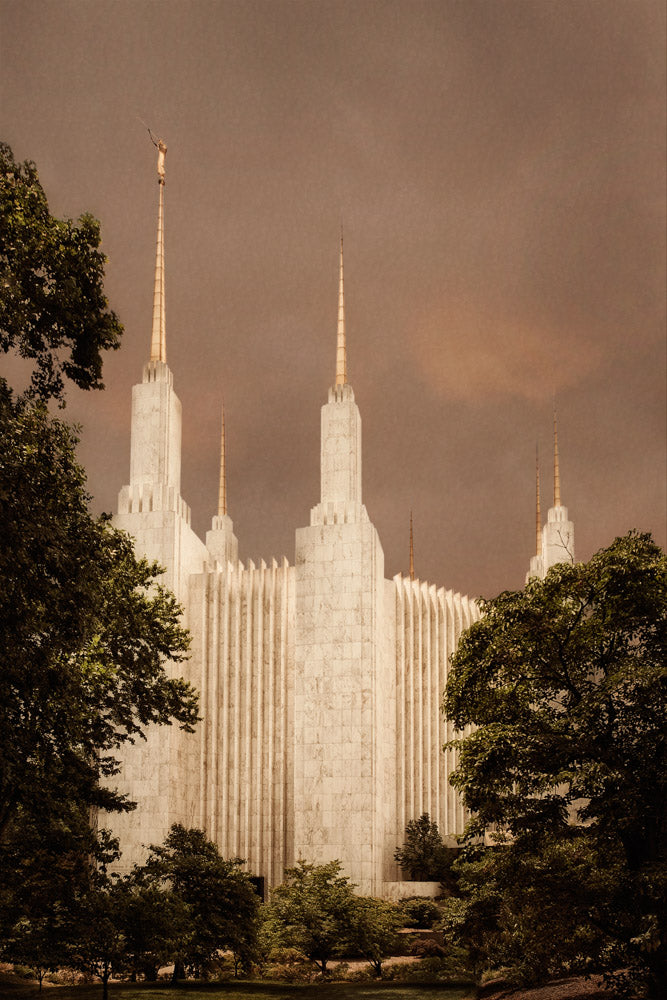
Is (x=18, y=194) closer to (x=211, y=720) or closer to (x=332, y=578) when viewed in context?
(x=332, y=578)

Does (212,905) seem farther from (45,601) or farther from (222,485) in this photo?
(222,485)

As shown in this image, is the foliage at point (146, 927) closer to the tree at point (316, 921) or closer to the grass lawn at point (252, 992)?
the grass lawn at point (252, 992)

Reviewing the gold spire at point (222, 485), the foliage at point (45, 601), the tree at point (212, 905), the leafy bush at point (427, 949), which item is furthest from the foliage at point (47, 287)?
the gold spire at point (222, 485)

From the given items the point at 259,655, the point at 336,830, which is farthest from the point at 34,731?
the point at 259,655

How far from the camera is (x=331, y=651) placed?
37.1 m

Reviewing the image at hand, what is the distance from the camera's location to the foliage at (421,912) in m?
32.2

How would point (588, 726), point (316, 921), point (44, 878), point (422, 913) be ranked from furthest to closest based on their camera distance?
point (422, 913), point (316, 921), point (44, 878), point (588, 726)

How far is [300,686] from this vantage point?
122 ft

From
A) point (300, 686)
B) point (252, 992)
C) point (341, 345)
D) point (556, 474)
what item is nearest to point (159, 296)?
point (341, 345)

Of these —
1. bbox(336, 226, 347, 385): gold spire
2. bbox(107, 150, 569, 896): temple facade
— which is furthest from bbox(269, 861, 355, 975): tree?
bbox(336, 226, 347, 385): gold spire

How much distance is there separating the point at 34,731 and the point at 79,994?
11906mm

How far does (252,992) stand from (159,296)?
88.2ft

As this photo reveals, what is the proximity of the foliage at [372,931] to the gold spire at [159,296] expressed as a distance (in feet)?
72.0

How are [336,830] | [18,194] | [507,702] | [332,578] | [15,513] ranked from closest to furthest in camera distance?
[15,513], [18,194], [507,702], [336,830], [332,578]
